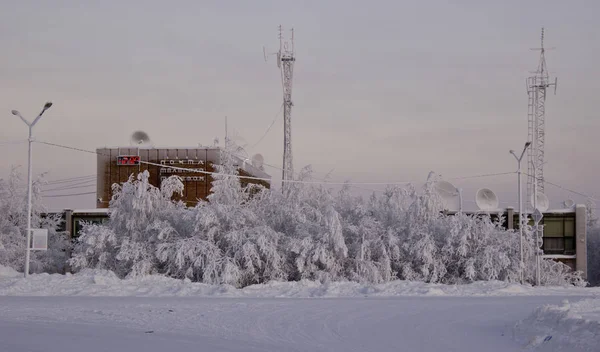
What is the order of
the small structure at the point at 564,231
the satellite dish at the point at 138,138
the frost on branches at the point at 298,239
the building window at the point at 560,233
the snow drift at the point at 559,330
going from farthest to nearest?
the satellite dish at the point at 138,138
the building window at the point at 560,233
the small structure at the point at 564,231
the frost on branches at the point at 298,239
the snow drift at the point at 559,330

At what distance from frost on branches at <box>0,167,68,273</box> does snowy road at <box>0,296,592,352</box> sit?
2423 cm

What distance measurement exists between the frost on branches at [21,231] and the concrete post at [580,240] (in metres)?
36.2

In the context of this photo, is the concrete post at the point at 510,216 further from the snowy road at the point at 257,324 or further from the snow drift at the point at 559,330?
the snow drift at the point at 559,330

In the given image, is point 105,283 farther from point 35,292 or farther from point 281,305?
point 281,305

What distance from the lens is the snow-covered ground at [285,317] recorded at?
602 inches

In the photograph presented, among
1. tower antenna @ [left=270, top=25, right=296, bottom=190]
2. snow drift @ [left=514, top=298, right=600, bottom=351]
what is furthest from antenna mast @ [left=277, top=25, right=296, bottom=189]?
snow drift @ [left=514, top=298, right=600, bottom=351]

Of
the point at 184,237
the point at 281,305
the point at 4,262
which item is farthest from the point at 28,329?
the point at 4,262

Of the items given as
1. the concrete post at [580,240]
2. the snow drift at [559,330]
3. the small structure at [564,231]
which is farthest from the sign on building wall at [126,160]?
the snow drift at [559,330]

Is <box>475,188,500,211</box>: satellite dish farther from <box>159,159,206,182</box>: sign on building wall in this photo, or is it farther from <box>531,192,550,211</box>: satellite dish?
<box>159,159,206,182</box>: sign on building wall

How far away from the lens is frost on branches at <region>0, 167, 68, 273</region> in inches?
1943

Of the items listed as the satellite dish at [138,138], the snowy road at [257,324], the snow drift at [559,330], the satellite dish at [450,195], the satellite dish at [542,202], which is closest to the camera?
the snow drift at [559,330]

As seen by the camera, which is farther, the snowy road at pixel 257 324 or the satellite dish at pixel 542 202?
the satellite dish at pixel 542 202

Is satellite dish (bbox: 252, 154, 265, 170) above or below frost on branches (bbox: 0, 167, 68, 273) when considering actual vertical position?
above

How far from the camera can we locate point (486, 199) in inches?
2117
